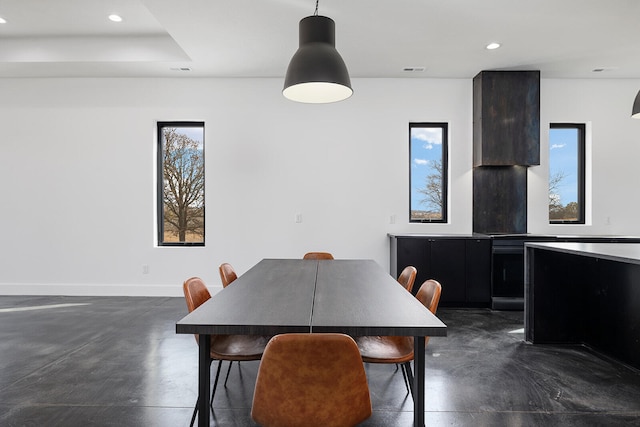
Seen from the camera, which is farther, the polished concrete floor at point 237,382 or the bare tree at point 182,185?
the bare tree at point 182,185

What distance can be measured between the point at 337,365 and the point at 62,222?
5531 mm

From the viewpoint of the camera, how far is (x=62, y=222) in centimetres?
526

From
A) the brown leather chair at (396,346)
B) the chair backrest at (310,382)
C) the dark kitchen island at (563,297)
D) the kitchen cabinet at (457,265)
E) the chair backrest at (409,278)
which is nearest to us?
the chair backrest at (310,382)

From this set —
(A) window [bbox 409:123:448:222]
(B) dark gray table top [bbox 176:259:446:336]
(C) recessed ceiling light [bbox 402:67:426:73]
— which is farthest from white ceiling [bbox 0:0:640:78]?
(B) dark gray table top [bbox 176:259:446:336]

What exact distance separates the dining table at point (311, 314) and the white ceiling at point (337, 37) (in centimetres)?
259

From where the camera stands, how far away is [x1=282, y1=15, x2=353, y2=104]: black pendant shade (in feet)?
7.48

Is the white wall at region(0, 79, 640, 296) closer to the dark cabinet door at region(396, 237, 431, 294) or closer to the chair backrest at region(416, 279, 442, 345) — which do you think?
the dark cabinet door at region(396, 237, 431, 294)

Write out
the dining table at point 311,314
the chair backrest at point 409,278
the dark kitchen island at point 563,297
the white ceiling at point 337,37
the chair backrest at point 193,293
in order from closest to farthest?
the dining table at point 311,314, the chair backrest at point 193,293, the chair backrest at point 409,278, the dark kitchen island at point 563,297, the white ceiling at point 337,37

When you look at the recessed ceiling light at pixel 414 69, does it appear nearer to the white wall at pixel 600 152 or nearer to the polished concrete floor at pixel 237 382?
Answer: the white wall at pixel 600 152

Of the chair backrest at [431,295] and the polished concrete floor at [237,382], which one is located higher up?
the chair backrest at [431,295]

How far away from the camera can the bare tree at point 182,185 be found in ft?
17.9

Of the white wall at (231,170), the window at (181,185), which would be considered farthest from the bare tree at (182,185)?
the white wall at (231,170)

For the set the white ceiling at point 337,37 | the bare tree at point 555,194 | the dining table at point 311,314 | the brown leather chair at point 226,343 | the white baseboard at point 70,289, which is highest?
the white ceiling at point 337,37

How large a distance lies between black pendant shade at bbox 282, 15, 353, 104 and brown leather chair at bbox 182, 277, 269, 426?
4.56 feet
